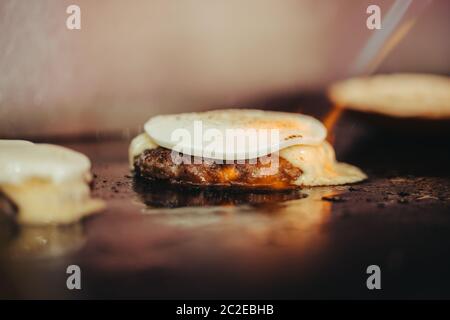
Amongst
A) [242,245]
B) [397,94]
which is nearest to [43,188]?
[242,245]

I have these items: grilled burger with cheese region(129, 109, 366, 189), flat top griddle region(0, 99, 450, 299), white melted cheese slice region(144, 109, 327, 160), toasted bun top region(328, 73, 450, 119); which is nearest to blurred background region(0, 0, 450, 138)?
toasted bun top region(328, 73, 450, 119)

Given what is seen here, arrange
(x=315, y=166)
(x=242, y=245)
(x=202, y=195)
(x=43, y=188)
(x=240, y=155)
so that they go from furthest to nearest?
(x=315, y=166)
(x=240, y=155)
(x=202, y=195)
(x=43, y=188)
(x=242, y=245)

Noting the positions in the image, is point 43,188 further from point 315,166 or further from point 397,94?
point 397,94

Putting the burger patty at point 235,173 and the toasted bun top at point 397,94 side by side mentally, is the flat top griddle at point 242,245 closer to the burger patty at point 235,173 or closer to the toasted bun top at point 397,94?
the burger patty at point 235,173

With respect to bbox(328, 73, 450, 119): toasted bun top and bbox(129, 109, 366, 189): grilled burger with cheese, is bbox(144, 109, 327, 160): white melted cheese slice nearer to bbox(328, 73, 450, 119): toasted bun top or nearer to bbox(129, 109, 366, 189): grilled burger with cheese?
bbox(129, 109, 366, 189): grilled burger with cheese

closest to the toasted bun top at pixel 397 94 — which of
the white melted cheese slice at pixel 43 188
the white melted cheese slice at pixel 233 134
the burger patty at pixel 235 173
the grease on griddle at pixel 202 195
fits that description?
the white melted cheese slice at pixel 233 134
